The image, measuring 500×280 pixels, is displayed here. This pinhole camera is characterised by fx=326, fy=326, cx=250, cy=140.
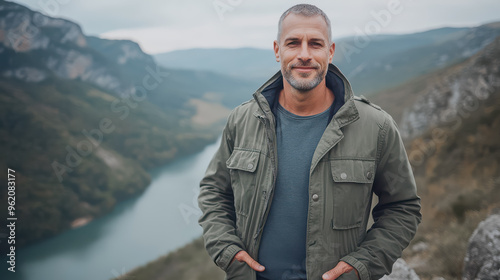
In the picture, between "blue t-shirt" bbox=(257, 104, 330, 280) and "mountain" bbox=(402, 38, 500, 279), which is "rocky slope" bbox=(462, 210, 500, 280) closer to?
"mountain" bbox=(402, 38, 500, 279)

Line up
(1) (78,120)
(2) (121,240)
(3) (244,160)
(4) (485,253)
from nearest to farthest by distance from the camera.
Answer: (3) (244,160), (4) (485,253), (2) (121,240), (1) (78,120)

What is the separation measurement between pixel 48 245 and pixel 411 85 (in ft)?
219

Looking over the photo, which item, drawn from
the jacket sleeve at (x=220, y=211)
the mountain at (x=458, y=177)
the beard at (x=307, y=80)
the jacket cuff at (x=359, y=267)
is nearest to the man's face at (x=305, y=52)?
the beard at (x=307, y=80)

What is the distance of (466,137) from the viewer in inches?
499

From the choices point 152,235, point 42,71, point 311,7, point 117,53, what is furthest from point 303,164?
point 117,53

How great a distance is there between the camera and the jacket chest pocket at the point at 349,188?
75.0 inches

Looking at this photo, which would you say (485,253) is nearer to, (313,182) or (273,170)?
(313,182)

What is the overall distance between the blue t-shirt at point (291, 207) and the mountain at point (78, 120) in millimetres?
43749

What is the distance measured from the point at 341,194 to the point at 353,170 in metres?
0.16

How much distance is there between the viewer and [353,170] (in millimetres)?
1916

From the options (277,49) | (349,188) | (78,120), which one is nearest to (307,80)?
(277,49)

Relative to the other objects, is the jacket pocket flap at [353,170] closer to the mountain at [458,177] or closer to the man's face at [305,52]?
the man's face at [305,52]

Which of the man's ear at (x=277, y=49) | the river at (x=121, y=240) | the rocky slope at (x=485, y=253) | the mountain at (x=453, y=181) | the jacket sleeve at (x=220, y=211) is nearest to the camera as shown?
the jacket sleeve at (x=220, y=211)

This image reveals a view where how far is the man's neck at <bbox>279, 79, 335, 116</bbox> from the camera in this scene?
208 centimetres
